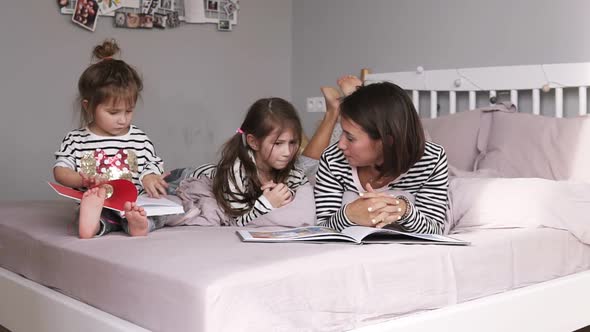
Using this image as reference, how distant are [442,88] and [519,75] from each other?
1.17 feet

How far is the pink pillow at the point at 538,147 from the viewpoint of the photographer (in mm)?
2348

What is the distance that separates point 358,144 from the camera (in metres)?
1.92

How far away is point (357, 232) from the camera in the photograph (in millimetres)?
1735

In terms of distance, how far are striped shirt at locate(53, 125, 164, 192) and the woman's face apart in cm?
65

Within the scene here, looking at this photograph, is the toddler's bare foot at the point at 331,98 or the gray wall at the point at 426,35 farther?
the toddler's bare foot at the point at 331,98

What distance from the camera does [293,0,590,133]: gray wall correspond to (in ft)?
9.06

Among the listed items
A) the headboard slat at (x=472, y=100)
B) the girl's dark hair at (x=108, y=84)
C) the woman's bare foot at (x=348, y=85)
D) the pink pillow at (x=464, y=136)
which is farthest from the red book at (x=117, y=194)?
the headboard slat at (x=472, y=100)

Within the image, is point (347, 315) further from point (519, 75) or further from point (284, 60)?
point (284, 60)

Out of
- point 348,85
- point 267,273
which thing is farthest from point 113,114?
point 348,85

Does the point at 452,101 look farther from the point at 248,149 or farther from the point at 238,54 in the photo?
the point at 238,54

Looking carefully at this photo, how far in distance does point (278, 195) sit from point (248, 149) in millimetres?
218

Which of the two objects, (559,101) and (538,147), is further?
(559,101)

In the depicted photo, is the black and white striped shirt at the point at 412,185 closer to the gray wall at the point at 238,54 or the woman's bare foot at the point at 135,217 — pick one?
the woman's bare foot at the point at 135,217

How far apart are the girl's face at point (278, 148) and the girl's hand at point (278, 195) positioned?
0.09 meters
